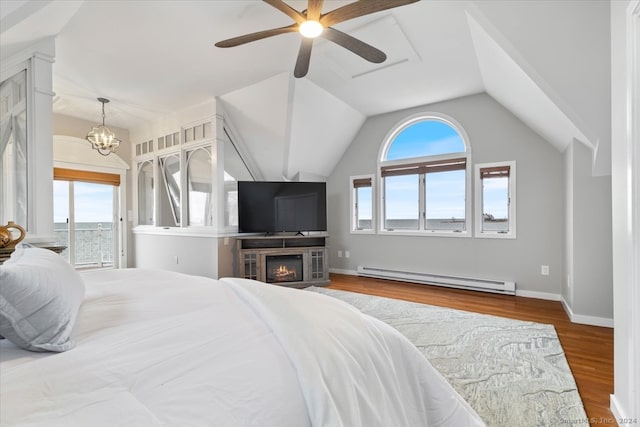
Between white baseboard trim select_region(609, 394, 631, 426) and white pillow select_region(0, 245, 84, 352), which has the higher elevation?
white pillow select_region(0, 245, 84, 352)

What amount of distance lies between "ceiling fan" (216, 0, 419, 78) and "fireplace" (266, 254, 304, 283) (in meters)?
2.95

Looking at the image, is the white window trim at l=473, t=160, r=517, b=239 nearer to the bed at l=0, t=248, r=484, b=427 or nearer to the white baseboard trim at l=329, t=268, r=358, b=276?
the white baseboard trim at l=329, t=268, r=358, b=276

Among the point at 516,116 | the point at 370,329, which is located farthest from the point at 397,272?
the point at 370,329

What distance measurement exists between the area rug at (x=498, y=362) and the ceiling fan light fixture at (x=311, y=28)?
2596mm

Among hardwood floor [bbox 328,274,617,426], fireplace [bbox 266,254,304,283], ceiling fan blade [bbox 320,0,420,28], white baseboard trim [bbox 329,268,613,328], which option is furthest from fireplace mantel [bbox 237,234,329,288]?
ceiling fan blade [bbox 320,0,420,28]

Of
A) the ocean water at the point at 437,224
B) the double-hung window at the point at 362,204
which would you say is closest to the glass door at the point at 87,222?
the double-hung window at the point at 362,204

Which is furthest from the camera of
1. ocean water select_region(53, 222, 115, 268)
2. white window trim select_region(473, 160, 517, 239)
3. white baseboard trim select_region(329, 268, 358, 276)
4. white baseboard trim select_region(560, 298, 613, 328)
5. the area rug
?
white baseboard trim select_region(329, 268, 358, 276)

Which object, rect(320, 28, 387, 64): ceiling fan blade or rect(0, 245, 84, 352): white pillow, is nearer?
rect(0, 245, 84, 352): white pillow

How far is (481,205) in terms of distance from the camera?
13.9 ft

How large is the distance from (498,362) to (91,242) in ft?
20.6

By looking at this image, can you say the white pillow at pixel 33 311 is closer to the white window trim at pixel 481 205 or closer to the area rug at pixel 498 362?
→ the area rug at pixel 498 362

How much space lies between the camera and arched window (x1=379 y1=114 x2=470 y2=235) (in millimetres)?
4449

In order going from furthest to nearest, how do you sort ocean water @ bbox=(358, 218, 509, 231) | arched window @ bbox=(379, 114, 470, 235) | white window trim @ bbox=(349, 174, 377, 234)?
white window trim @ bbox=(349, 174, 377, 234) < arched window @ bbox=(379, 114, 470, 235) < ocean water @ bbox=(358, 218, 509, 231)

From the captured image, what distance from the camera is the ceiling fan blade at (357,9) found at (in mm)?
1890
